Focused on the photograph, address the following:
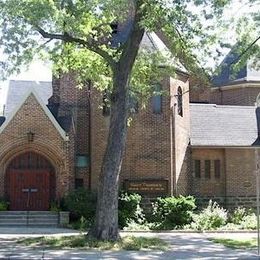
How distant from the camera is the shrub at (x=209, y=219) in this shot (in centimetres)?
2405

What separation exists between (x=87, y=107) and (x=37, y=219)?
21.6ft

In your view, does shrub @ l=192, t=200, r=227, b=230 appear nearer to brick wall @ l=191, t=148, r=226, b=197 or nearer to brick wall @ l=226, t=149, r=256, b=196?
brick wall @ l=191, t=148, r=226, b=197

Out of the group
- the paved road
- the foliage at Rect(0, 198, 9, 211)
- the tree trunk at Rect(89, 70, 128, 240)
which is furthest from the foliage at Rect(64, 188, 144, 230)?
the tree trunk at Rect(89, 70, 128, 240)

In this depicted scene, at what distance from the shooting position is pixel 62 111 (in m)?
28.0

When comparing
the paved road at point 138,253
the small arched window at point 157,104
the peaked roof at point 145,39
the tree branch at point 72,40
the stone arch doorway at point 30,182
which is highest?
the peaked roof at point 145,39

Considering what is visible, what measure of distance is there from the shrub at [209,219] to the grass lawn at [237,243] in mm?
4271

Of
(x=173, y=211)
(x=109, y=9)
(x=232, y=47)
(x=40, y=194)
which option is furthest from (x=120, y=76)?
(x=40, y=194)

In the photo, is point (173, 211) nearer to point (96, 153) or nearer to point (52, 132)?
point (96, 153)

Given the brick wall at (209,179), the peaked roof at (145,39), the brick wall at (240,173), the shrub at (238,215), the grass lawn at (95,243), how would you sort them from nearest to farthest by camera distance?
the grass lawn at (95,243)
the shrub at (238,215)
the brick wall at (209,179)
the peaked roof at (145,39)
the brick wall at (240,173)

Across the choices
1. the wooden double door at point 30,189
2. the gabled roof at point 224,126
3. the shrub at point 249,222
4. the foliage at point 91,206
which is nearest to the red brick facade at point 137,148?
the gabled roof at point 224,126

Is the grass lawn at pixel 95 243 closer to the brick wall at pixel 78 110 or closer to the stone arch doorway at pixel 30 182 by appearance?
the stone arch doorway at pixel 30 182

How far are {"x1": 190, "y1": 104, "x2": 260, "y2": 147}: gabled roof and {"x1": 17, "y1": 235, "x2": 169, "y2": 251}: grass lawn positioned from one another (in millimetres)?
11282

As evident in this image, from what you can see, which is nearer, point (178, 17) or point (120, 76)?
point (178, 17)

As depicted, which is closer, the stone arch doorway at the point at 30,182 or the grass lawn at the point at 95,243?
the grass lawn at the point at 95,243
